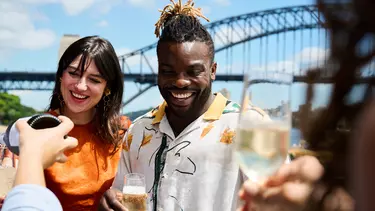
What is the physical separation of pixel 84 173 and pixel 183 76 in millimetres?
1132

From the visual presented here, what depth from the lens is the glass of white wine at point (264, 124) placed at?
0.87m

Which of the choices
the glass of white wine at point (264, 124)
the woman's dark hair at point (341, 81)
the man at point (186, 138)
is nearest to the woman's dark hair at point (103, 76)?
the man at point (186, 138)

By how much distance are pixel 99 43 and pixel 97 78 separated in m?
0.30

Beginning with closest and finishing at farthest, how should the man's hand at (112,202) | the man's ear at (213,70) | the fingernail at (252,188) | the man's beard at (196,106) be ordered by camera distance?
1. the fingernail at (252,188)
2. the man's hand at (112,202)
3. the man's beard at (196,106)
4. the man's ear at (213,70)

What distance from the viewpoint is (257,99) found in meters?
0.96

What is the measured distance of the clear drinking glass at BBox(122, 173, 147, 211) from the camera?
7.27 ft

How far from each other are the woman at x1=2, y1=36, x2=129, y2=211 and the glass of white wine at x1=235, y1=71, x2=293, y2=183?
2.31m

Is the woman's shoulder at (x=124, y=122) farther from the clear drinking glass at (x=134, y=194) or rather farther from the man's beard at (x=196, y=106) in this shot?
Result: the clear drinking glass at (x=134, y=194)

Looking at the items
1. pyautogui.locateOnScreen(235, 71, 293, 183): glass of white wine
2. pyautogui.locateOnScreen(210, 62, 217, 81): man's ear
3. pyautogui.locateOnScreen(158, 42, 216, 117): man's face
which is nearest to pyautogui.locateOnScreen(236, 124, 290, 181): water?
pyautogui.locateOnScreen(235, 71, 293, 183): glass of white wine

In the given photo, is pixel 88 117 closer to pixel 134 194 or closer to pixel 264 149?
pixel 134 194

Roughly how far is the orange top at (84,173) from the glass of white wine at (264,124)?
2.32 metres

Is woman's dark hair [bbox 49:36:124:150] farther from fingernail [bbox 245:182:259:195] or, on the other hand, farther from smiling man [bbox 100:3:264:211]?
fingernail [bbox 245:182:259:195]

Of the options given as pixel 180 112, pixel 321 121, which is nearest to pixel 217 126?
pixel 180 112

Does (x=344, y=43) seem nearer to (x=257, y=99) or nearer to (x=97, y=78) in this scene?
(x=257, y=99)
